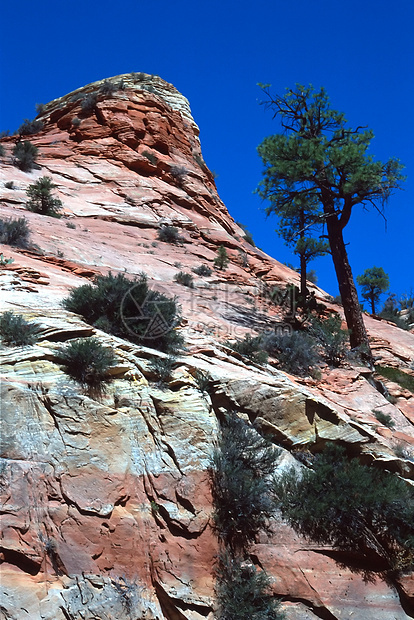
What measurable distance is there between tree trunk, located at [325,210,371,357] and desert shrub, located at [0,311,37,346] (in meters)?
8.59

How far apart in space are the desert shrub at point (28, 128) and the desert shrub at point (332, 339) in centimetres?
2025

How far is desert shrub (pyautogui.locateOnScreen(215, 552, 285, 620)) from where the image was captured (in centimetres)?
474

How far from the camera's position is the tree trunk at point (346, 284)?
40.7 ft

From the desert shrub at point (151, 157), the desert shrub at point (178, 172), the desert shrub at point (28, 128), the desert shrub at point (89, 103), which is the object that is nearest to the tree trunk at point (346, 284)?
the desert shrub at point (178, 172)

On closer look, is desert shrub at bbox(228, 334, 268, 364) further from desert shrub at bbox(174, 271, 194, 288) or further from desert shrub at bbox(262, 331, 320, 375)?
desert shrub at bbox(174, 271, 194, 288)

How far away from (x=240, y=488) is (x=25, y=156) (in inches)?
722

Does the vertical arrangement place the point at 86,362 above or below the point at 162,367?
below

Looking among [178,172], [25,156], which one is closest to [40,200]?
[25,156]

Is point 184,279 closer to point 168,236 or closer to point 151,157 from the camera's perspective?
point 168,236

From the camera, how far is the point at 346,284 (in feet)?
43.4

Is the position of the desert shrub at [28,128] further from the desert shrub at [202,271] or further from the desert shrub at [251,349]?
the desert shrub at [251,349]

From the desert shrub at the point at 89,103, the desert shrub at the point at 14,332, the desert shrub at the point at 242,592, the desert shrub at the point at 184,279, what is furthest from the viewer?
the desert shrub at the point at 89,103

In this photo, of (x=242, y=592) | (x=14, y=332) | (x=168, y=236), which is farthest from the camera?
(x=168, y=236)

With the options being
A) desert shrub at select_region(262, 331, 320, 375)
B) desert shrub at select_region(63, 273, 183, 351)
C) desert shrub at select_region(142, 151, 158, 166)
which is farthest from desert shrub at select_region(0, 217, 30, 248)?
desert shrub at select_region(142, 151, 158, 166)
